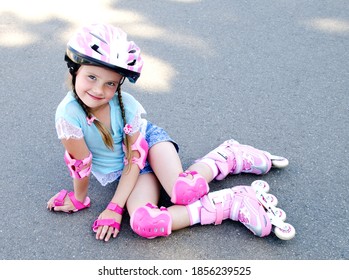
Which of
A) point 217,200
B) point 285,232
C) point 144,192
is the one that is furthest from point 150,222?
point 285,232

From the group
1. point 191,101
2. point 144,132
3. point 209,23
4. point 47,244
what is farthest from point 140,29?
point 47,244

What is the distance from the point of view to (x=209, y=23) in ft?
11.2

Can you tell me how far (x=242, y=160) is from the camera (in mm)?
2197

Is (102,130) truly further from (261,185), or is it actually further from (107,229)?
(261,185)

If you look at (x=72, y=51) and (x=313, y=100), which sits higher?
(x=72, y=51)

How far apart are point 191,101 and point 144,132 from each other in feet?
2.12

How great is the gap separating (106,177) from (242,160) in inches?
23.8

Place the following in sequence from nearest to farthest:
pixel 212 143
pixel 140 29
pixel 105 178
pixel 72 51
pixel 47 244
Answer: pixel 72 51 → pixel 47 244 → pixel 105 178 → pixel 212 143 → pixel 140 29

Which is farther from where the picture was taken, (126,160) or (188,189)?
(126,160)

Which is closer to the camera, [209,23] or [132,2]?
[209,23]

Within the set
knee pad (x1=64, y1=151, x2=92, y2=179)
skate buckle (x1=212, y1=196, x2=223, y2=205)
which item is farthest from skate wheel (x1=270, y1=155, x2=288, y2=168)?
knee pad (x1=64, y1=151, x2=92, y2=179)

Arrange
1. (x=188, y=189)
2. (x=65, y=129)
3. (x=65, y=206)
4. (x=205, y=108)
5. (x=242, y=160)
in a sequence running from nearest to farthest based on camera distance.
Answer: (x=65, y=129) → (x=188, y=189) → (x=65, y=206) → (x=242, y=160) → (x=205, y=108)

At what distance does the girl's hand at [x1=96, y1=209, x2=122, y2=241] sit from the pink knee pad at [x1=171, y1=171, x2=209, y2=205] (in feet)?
0.78
